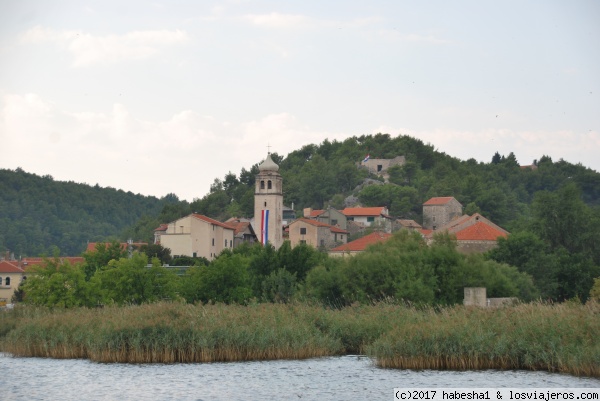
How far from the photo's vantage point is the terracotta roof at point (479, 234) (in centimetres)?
10700

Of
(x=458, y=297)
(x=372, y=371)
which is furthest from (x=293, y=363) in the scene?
(x=458, y=297)

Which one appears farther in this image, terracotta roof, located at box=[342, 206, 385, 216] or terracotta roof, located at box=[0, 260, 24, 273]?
terracotta roof, located at box=[342, 206, 385, 216]

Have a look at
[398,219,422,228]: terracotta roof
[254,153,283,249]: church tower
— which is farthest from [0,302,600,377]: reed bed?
[398,219,422,228]: terracotta roof

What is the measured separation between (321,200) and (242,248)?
83.9 m

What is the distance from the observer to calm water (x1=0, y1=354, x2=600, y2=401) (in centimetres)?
3434

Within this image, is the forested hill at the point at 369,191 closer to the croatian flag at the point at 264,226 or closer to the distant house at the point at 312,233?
the distant house at the point at 312,233

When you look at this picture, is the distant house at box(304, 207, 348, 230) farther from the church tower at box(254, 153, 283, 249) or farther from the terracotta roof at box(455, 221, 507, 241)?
the terracotta roof at box(455, 221, 507, 241)

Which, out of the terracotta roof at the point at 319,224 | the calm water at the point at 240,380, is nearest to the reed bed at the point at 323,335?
the calm water at the point at 240,380

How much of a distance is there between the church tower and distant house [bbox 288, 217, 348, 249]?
6190 millimetres

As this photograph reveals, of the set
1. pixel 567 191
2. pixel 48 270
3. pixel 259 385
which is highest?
pixel 567 191

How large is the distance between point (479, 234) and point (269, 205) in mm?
30837

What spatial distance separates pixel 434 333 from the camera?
38906mm

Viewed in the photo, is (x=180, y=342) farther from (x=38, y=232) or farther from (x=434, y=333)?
(x=38, y=232)

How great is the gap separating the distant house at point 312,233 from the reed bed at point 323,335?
83.8 m
